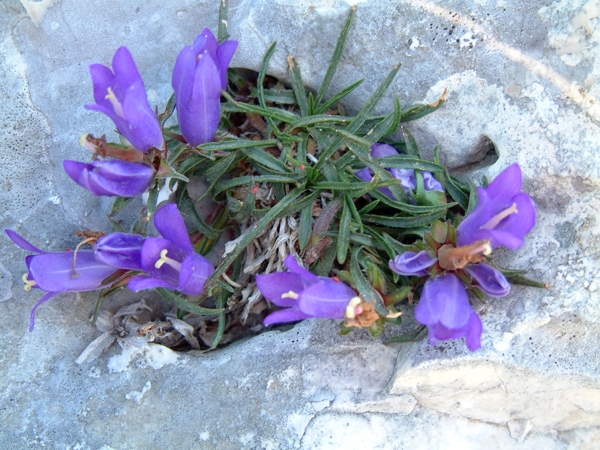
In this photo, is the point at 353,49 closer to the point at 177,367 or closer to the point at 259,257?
the point at 259,257

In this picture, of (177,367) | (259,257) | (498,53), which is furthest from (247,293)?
(498,53)

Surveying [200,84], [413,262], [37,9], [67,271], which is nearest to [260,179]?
[200,84]

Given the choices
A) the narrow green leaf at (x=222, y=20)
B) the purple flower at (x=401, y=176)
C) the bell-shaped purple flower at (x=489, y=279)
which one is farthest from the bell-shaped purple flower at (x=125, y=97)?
the bell-shaped purple flower at (x=489, y=279)

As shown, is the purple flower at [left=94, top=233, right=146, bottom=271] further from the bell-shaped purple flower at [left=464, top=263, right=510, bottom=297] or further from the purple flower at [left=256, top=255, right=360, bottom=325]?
the bell-shaped purple flower at [left=464, top=263, right=510, bottom=297]

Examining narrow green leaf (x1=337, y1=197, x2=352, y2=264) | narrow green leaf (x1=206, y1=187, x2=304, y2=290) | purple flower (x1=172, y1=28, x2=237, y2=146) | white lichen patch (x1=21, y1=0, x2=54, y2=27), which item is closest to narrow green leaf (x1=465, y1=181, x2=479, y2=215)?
narrow green leaf (x1=337, y1=197, x2=352, y2=264)

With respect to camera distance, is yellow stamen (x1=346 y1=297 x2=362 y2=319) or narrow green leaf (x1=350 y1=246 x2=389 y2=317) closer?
yellow stamen (x1=346 y1=297 x2=362 y2=319)
